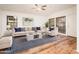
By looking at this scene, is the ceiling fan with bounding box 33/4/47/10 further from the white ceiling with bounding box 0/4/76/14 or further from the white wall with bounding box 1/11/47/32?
the white wall with bounding box 1/11/47/32

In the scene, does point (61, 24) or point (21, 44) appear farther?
point (61, 24)

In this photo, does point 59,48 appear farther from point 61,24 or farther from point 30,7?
point 30,7

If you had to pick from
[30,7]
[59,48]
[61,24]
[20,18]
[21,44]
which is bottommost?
[59,48]

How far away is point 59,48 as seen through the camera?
2.24m

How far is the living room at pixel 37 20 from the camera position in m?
2.13

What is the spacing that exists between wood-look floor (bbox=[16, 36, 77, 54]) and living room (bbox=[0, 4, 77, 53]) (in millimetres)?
134

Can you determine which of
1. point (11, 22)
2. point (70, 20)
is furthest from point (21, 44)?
point (70, 20)

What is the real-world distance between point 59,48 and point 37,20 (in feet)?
2.53

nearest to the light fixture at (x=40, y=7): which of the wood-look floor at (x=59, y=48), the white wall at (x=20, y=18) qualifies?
the white wall at (x=20, y=18)

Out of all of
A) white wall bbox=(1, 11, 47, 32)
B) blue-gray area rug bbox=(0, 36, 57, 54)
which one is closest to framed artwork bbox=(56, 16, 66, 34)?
white wall bbox=(1, 11, 47, 32)

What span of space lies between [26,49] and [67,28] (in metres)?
0.99

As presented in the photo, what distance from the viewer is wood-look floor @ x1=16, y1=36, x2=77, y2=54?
2.21m

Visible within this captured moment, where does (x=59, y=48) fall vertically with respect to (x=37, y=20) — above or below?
below
